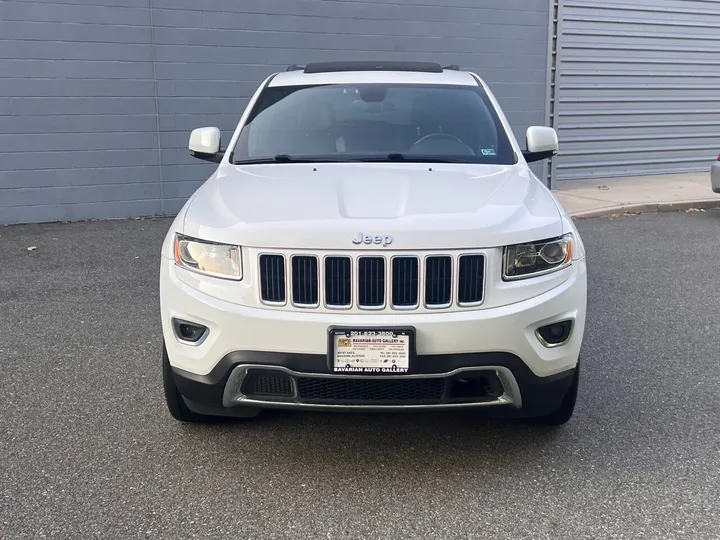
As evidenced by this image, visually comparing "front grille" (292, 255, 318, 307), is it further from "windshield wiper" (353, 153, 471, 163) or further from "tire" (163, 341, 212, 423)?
"windshield wiper" (353, 153, 471, 163)

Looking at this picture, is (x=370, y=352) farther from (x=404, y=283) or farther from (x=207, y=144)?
(x=207, y=144)

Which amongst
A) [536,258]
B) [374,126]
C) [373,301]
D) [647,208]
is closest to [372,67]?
[374,126]

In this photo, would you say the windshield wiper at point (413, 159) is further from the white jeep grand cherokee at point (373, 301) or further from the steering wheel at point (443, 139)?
the white jeep grand cherokee at point (373, 301)

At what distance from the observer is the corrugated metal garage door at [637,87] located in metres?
12.9

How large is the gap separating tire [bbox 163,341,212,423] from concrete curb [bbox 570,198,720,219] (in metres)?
7.46

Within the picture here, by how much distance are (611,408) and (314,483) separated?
1.69 meters

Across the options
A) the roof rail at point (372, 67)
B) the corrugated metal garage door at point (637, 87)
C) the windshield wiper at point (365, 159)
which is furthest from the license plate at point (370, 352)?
the corrugated metal garage door at point (637, 87)

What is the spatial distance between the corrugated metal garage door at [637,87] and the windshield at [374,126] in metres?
7.80

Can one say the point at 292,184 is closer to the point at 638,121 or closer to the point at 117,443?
the point at 117,443

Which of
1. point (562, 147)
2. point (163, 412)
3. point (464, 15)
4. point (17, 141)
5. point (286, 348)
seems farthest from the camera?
point (562, 147)

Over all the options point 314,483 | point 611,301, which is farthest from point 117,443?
point 611,301

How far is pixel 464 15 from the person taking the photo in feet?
36.3

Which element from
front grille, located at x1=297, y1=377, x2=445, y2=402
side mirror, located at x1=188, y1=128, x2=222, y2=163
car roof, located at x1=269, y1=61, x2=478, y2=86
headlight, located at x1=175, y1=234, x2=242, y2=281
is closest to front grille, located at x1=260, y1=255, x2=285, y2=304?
headlight, located at x1=175, y1=234, x2=242, y2=281

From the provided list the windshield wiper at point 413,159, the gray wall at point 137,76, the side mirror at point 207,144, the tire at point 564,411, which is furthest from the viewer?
the gray wall at point 137,76
